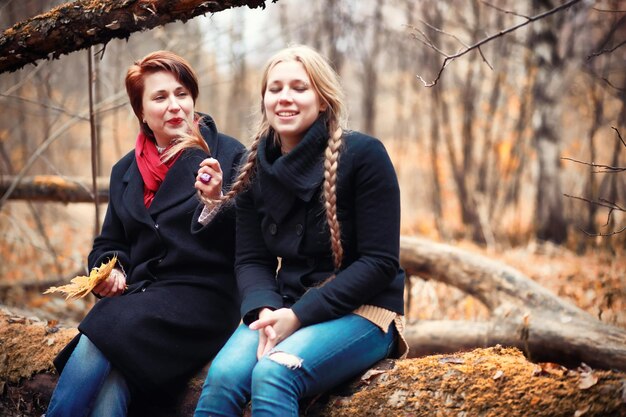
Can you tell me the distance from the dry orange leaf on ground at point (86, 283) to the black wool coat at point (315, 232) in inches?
24.7

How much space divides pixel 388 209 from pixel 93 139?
2.41 metres

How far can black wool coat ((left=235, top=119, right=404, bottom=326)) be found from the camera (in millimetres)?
2463

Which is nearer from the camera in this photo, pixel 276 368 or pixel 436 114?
pixel 276 368

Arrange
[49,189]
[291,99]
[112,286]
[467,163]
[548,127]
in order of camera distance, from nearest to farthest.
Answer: [291,99] → [112,286] → [49,189] → [548,127] → [467,163]

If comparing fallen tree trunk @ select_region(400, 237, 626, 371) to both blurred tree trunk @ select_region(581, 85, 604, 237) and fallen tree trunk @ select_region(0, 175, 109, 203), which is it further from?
blurred tree trunk @ select_region(581, 85, 604, 237)

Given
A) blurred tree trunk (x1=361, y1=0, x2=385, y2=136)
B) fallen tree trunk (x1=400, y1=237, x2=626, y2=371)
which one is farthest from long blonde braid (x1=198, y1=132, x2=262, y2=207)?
blurred tree trunk (x1=361, y1=0, x2=385, y2=136)

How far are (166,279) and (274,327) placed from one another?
2.50ft

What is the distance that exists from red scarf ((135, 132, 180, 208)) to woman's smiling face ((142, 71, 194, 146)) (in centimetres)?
13

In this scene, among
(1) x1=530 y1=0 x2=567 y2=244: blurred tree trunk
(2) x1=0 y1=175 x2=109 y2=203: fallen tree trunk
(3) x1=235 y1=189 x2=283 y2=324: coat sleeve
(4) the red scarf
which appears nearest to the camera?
(3) x1=235 y1=189 x2=283 y2=324: coat sleeve

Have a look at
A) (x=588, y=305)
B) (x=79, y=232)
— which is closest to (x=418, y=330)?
(x=588, y=305)

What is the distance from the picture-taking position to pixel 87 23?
2834 mm

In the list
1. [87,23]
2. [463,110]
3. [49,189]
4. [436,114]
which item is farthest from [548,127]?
[87,23]

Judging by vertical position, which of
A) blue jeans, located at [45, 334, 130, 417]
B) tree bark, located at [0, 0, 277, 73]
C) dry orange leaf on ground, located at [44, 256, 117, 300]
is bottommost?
blue jeans, located at [45, 334, 130, 417]

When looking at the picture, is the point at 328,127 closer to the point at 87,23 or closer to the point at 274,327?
the point at 274,327
